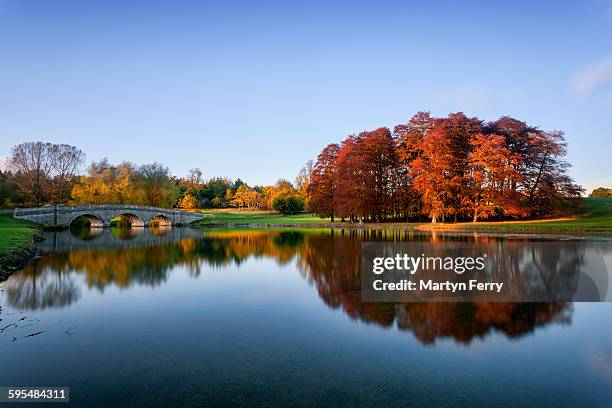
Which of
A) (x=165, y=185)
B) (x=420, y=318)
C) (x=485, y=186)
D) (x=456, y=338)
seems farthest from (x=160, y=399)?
(x=165, y=185)

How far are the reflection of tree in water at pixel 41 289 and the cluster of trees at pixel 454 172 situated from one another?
126 ft

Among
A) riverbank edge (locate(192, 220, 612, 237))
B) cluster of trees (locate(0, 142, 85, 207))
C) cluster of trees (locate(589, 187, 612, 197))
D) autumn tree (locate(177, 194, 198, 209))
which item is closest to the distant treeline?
cluster of trees (locate(0, 142, 85, 207))

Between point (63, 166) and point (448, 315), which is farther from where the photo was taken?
point (63, 166)

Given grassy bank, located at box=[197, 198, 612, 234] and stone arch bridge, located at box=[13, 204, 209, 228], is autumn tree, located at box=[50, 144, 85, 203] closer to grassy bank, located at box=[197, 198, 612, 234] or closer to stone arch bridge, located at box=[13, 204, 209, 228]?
stone arch bridge, located at box=[13, 204, 209, 228]

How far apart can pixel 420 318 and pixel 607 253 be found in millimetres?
16018

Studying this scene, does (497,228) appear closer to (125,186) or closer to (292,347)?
(292,347)

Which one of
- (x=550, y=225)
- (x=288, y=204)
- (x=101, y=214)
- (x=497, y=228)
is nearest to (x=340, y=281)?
(x=497, y=228)

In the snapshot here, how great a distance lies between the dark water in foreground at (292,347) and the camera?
17.7 feet

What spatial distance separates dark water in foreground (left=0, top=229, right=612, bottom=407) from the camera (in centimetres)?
538

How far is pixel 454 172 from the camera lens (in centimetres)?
4725

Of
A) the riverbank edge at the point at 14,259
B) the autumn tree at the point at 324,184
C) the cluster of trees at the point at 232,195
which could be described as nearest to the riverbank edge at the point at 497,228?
the autumn tree at the point at 324,184

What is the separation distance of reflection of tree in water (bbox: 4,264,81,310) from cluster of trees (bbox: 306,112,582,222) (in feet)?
126

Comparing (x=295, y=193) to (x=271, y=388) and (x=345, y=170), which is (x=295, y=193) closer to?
(x=345, y=170)

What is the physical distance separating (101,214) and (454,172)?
47.5 m
